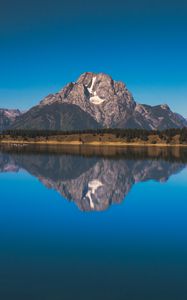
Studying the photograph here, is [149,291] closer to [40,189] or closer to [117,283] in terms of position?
[117,283]

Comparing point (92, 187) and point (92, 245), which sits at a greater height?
point (92, 245)

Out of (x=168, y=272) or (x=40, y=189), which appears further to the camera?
(x=40, y=189)

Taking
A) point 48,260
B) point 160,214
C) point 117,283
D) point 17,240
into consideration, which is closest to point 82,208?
point 160,214

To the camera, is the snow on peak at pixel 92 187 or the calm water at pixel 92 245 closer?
the calm water at pixel 92 245

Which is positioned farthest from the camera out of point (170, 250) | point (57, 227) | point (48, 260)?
point (57, 227)

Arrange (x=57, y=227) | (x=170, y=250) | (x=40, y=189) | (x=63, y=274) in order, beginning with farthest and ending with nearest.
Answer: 1. (x=40, y=189)
2. (x=57, y=227)
3. (x=170, y=250)
4. (x=63, y=274)

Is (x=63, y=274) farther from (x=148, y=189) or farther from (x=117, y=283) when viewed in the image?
(x=148, y=189)

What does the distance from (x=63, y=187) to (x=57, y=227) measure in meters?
31.3

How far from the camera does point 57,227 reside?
36188 mm

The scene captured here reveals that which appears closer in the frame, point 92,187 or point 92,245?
point 92,245

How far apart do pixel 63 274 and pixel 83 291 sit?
8.66 ft

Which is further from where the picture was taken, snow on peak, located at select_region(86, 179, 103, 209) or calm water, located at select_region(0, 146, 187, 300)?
snow on peak, located at select_region(86, 179, 103, 209)

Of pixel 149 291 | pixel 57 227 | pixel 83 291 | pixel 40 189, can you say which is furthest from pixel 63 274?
pixel 40 189

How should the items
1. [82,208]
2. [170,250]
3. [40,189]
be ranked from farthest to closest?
1. [40,189]
2. [82,208]
3. [170,250]
